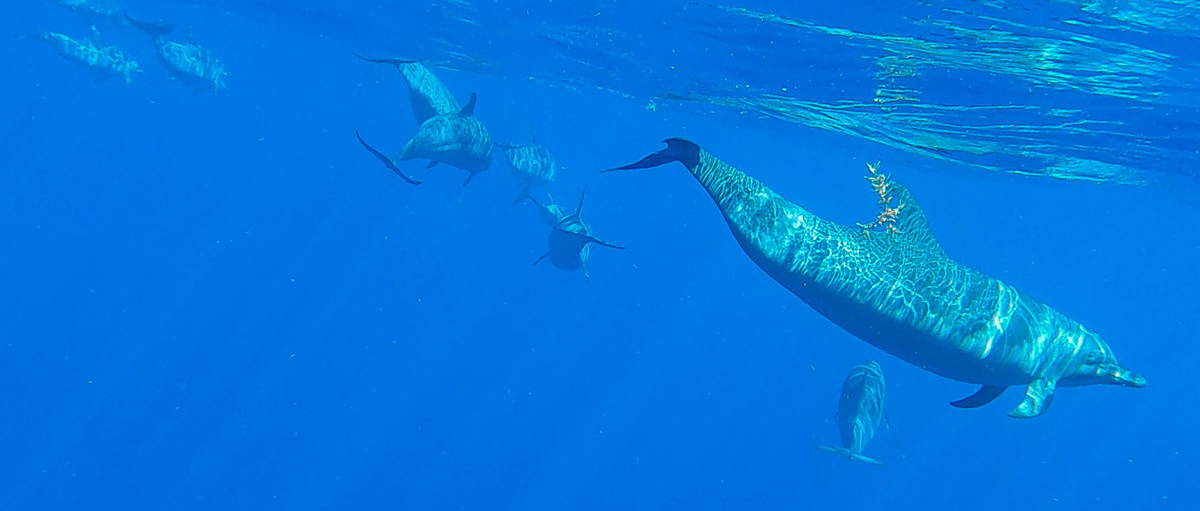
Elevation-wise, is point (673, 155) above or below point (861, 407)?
above

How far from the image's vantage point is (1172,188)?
24859 millimetres

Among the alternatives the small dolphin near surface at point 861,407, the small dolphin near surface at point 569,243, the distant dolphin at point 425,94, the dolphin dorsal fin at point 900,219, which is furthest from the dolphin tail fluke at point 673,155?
the small dolphin near surface at point 861,407

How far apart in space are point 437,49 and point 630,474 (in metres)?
19.6

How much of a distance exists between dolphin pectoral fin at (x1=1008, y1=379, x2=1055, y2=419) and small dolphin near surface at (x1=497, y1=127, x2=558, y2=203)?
12.1m

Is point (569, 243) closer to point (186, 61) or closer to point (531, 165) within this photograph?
point (531, 165)

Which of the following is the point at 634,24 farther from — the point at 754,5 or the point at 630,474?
the point at 630,474

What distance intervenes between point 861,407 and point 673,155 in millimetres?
8765

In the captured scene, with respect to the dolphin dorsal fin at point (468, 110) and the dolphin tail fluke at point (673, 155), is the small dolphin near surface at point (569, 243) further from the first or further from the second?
the dolphin tail fluke at point (673, 155)

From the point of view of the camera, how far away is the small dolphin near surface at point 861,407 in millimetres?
12023

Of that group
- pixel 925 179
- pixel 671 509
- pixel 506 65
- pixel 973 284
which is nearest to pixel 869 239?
pixel 973 284

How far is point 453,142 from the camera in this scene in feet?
31.6

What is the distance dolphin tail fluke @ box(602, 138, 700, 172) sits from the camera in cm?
510

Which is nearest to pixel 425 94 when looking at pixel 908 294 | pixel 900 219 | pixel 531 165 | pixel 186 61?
pixel 531 165

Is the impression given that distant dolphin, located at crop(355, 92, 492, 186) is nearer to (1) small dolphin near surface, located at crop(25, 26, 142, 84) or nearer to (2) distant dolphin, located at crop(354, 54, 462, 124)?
(2) distant dolphin, located at crop(354, 54, 462, 124)
